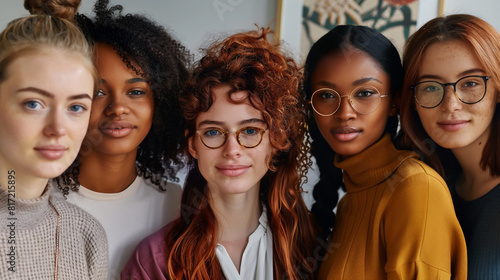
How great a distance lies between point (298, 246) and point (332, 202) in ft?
0.83

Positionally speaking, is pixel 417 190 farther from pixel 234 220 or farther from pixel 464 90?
pixel 234 220

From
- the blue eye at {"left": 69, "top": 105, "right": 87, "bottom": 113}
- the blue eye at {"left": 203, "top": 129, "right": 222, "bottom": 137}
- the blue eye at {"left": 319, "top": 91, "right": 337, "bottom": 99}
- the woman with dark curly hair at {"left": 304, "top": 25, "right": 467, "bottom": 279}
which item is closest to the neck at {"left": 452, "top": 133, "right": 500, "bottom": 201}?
the woman with dark curly hair at {"left": 304, "top": 25, "right": 467, "bottom": 279}

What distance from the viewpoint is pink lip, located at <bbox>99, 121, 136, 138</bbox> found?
142cm

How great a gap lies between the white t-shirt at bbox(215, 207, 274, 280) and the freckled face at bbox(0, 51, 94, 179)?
536 mm

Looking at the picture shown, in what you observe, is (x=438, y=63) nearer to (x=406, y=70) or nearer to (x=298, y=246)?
(x=406, y=70)

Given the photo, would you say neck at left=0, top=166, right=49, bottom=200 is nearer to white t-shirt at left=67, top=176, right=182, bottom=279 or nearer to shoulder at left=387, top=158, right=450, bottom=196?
white t-shirt at left=67, top=176, right=182, bottom=279

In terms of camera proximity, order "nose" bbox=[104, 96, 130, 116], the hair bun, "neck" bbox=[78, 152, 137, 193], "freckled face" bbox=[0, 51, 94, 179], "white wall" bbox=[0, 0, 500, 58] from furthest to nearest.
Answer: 1. "white wall" bbox=[0, 0, 500, 58]
2. "neck" bbox=[78, 152, 137, 193]
3. "nose" bbox=[104, 96, 130, 116]
4. the hair bun
5. "freckled face" bbox=[0, 51, 94, 179]

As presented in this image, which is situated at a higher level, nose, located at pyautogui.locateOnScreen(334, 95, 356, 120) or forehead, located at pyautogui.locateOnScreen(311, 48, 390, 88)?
forehead, located at pyautogui.locateOnScreen(311, 48, 390, 88)

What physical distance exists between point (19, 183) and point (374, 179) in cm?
90

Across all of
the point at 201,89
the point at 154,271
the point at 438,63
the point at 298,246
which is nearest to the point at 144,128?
the point at 201,89

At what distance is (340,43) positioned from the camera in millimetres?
1519

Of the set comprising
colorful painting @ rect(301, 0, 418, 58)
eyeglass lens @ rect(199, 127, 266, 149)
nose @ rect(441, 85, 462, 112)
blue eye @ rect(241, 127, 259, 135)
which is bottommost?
eyeglass lens @ rect(199, 127, 266, 149)

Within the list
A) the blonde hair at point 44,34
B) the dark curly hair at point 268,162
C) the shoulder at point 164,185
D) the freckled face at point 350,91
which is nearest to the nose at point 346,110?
the freckled face at point 350,91

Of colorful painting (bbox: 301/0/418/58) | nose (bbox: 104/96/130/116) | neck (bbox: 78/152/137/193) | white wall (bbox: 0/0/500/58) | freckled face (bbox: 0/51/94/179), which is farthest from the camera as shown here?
colorful painting (bbox: 301/0/418/58)
